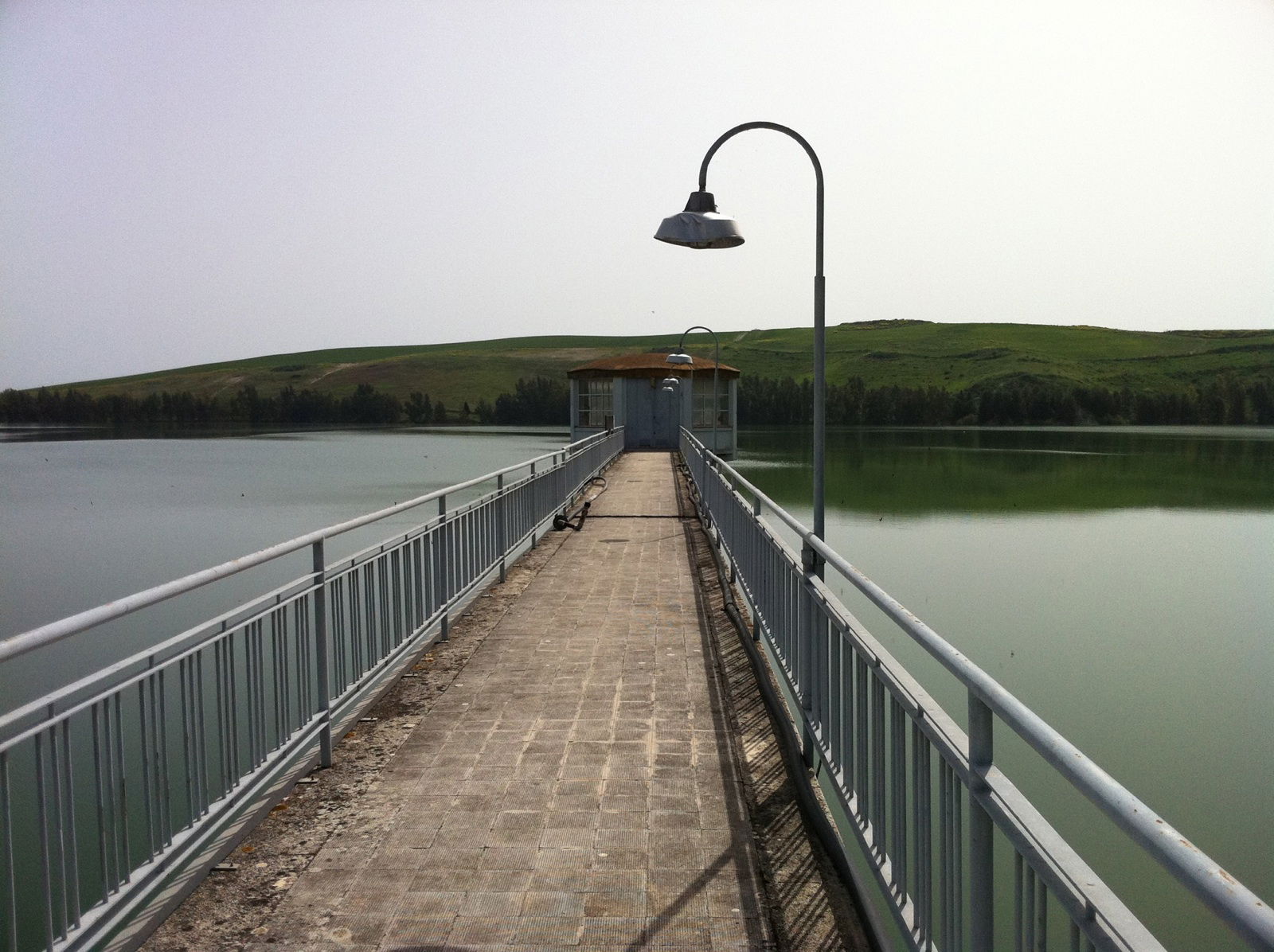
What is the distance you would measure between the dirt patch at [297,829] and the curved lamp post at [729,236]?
276cm

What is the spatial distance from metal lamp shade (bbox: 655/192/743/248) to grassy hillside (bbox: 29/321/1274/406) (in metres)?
111

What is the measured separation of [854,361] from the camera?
423 feet

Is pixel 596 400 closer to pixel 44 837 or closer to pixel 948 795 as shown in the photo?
pixel 44 837

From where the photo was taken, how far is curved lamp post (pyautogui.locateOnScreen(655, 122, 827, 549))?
696cm

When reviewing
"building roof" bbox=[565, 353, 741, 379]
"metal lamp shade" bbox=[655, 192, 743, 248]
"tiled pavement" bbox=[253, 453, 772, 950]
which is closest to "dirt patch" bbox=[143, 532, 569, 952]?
"tiled pavement" bbox=[253, 453, 772, 950]

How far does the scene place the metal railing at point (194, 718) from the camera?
2.83 metres

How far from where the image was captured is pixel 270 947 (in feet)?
10.3

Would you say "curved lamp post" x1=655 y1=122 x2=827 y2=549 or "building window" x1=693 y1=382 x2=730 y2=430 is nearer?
"curved lamp post" x1=655 y1=122 x2=827 y2=549

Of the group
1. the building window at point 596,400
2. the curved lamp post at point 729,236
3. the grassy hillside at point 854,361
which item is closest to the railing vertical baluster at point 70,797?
the curved lamp post at point 729,236

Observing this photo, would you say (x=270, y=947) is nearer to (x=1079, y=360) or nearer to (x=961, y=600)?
(x=961, y=600)

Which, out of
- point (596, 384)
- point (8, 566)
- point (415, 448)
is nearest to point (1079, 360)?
point (415, 448)

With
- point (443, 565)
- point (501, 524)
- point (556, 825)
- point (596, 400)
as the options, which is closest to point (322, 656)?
point (556, 825)

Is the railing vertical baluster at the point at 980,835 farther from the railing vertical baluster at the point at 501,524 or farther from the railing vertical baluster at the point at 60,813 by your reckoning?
the railing vertical baluster at the point at 501,524

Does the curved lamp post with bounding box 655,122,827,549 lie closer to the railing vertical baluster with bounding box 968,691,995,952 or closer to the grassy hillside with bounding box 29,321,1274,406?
the railing vertical baluster with bounding box 968,691,995,952
